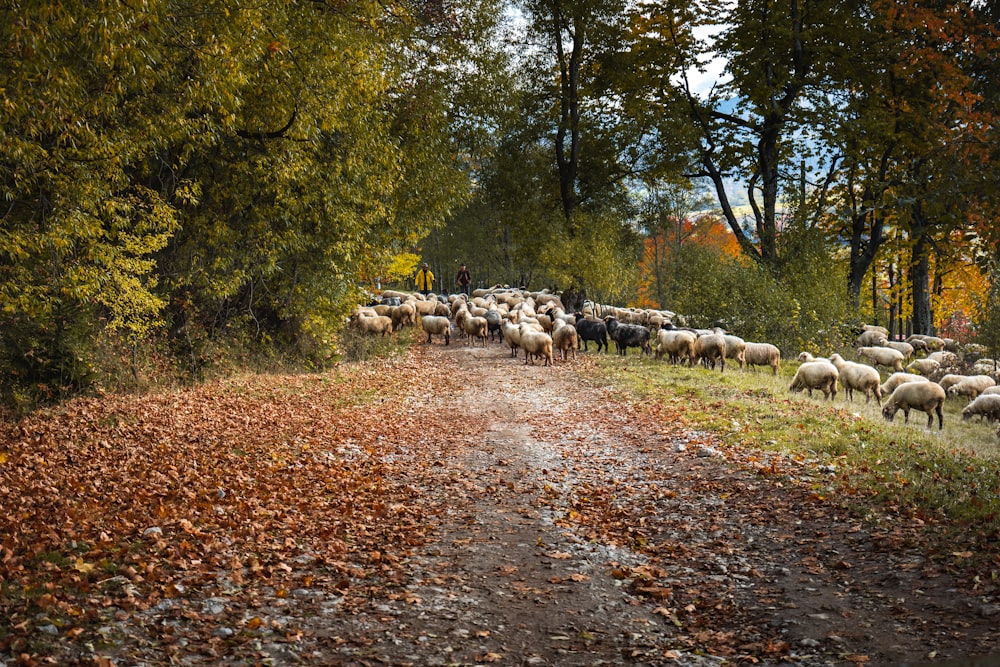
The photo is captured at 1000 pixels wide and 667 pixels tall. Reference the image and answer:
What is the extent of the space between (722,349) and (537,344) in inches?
219

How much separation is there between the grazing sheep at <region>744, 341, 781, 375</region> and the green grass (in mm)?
2925

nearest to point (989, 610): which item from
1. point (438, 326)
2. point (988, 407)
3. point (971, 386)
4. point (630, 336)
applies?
point (988, 407)

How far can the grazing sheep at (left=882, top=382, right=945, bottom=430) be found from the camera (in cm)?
1426

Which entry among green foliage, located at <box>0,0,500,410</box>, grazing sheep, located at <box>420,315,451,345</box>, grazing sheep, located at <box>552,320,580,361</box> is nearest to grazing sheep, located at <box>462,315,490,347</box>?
grazing sheep, located at <box>420,315,451,345</box>

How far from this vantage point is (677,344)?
2153 cm

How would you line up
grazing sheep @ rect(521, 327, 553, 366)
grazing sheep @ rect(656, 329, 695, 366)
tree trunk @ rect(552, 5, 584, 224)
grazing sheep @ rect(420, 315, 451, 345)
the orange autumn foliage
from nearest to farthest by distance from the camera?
grazing sheep @ rect(656, 329, 695, 366) < grazing sheep @ rect(521, 327, 553, 366) < grazing sheep @ rect(420, 315, 451, 345) < tree trunk @ rect(552, 5, 584, 224) < the orange autumn foliage

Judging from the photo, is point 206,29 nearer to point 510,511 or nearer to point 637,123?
point 510,511

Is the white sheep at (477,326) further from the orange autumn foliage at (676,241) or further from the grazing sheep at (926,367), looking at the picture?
the orange autumn foliage at (676,241)

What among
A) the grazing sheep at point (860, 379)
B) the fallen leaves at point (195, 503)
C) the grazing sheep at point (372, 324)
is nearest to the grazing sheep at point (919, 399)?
the grazing sheep at point (860, 379)

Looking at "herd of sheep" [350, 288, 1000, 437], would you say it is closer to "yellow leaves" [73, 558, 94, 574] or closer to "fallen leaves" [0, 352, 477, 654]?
"fallen leaves" [0, 352, 477, 654]

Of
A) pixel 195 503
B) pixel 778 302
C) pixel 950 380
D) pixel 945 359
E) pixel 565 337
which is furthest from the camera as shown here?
pixel 778 302

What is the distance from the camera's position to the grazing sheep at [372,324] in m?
27.2

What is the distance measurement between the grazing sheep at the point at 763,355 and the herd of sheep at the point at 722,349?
0.03 m

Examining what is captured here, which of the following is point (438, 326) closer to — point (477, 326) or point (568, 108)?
point (477, 326)
